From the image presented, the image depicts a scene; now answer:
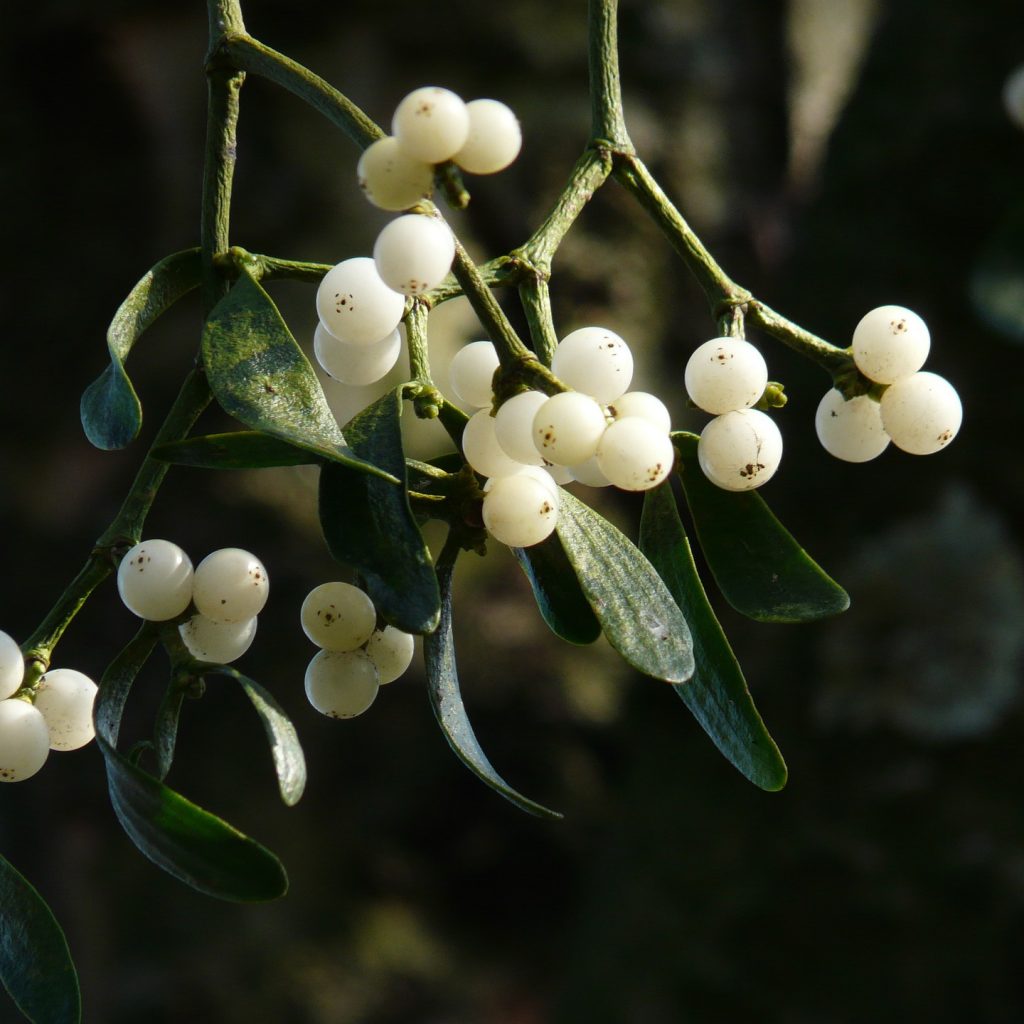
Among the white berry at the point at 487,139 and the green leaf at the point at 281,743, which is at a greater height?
the white berry at the point at 487,139

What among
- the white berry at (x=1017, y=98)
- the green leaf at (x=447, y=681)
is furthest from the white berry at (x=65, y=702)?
the white berry at (x=1017, y=98)

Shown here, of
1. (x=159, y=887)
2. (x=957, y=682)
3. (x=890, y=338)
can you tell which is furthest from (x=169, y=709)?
(x=159, y=887)

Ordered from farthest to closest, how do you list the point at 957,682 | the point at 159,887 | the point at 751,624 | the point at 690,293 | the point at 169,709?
the point at 690,293, the point at 159,887, the point at 751,624, the point at 957,682, the point at 169,709

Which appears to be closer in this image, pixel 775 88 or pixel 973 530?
pixel 973 530

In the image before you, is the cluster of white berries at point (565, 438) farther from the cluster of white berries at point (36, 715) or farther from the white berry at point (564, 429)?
the cluster of white berries at point (36, 715)

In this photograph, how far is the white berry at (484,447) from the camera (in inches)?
13.2

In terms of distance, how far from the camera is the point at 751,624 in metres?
1.20

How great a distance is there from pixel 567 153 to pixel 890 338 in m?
1.02

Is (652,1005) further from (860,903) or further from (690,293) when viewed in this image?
(690,293)

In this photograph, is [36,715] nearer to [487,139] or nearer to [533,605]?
[487,139]

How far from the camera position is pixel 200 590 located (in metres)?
0.35

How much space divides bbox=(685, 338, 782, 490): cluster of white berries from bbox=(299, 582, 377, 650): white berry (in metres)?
0.10

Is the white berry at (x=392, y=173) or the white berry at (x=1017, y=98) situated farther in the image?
the white berry at (x=1017, y=98)

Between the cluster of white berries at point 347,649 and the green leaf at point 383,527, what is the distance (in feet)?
0.10
